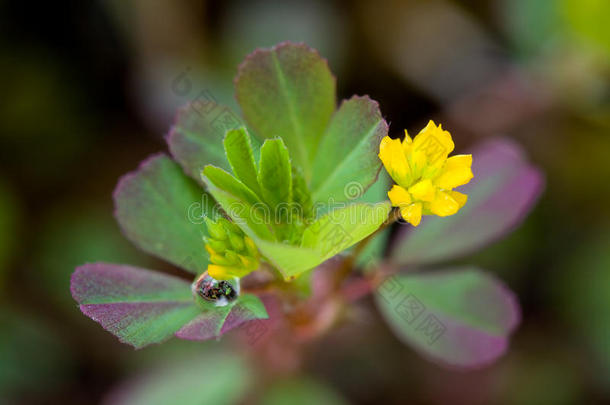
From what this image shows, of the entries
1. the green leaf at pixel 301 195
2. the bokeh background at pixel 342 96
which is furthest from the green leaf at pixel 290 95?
the bokeh background at pixel 342 96

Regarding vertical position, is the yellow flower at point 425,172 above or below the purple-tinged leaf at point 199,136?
below

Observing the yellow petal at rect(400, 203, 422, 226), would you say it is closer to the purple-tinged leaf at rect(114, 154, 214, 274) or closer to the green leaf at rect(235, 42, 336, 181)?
the green leaf at rect(235, 42, 336, 181)

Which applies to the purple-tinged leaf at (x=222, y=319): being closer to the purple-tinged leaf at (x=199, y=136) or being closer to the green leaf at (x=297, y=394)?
the purple-tinged leaf at (x=199, y=136)

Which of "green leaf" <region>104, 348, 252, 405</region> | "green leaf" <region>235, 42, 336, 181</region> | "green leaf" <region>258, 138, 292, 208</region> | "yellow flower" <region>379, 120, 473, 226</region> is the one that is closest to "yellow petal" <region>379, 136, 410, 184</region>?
"yellow flower" <region>379, 120, 473, 226</region>

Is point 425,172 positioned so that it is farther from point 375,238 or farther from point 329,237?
point 375,238

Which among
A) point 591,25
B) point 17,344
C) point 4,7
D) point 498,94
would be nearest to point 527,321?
point 498,94

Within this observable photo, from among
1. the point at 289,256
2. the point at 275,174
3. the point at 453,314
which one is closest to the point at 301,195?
the point at 275,174
